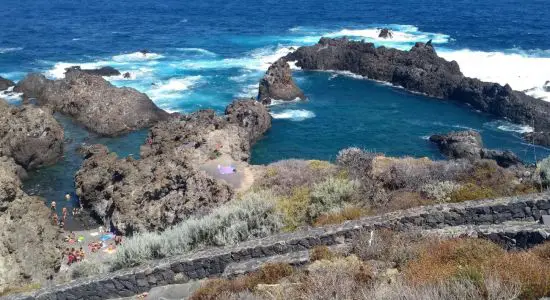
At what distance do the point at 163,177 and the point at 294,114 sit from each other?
21210 mm

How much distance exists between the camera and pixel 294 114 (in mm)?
45469

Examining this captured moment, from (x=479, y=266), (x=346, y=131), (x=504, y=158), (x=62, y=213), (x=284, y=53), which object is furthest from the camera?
(x=284, y=53)

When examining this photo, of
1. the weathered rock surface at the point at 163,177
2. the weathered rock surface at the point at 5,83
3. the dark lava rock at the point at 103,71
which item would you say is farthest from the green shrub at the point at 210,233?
the dark lava rock at the point at 103,71

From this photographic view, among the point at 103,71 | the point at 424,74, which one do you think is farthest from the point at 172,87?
the point at 424,74

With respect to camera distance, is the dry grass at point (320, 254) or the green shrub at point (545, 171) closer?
the dry grass at point (320, 254)

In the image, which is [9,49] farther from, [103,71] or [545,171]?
[545,171]

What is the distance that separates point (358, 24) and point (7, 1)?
2464 inches

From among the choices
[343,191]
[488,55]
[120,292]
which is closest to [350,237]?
[343,191]

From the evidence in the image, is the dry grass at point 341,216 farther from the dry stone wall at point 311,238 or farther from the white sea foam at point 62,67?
the white sea foam at point 62,67

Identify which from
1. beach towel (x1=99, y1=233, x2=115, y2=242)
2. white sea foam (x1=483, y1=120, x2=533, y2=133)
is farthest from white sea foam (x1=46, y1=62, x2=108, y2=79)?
white sea foam (x1=483, y1=120, x2=533, y2=133)

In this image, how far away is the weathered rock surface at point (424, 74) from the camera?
43.8 m

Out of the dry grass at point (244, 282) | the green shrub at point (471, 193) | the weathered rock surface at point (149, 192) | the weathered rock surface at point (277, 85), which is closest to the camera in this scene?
the dry grass at point (244, 282)

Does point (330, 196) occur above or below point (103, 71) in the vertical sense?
above

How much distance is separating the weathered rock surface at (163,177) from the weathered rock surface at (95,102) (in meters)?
8.96
